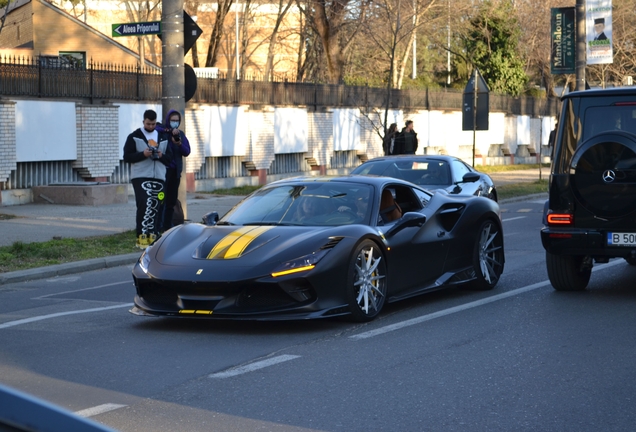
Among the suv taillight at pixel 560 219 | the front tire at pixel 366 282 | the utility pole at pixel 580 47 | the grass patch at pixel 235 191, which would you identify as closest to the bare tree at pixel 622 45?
the utility pole at pixel 580 47

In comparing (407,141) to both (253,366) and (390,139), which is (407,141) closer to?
(390,139)

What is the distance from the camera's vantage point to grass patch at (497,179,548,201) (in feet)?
86.8

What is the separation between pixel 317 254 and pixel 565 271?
331cm

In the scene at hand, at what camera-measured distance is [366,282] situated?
325 inches

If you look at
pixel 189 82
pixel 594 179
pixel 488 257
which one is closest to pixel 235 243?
pixel 488 257

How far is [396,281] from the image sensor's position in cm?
877

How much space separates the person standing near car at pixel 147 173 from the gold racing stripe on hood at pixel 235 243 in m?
5.47

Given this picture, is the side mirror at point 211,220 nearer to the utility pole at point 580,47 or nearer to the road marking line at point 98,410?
the road marking line at point 98,410

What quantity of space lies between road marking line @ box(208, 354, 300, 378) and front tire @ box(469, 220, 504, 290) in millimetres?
3555

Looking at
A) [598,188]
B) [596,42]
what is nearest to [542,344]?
[598,188]

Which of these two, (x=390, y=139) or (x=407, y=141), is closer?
(x=407, y=141)

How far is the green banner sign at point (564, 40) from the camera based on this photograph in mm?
30938

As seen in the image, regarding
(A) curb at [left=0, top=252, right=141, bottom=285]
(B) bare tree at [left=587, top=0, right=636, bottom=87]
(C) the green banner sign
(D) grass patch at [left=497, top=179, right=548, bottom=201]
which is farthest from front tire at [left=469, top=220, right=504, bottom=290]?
(B) bare tree at [left=587, top=0, right=636, bottom=87]

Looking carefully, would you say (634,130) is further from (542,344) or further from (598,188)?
(542,344)
